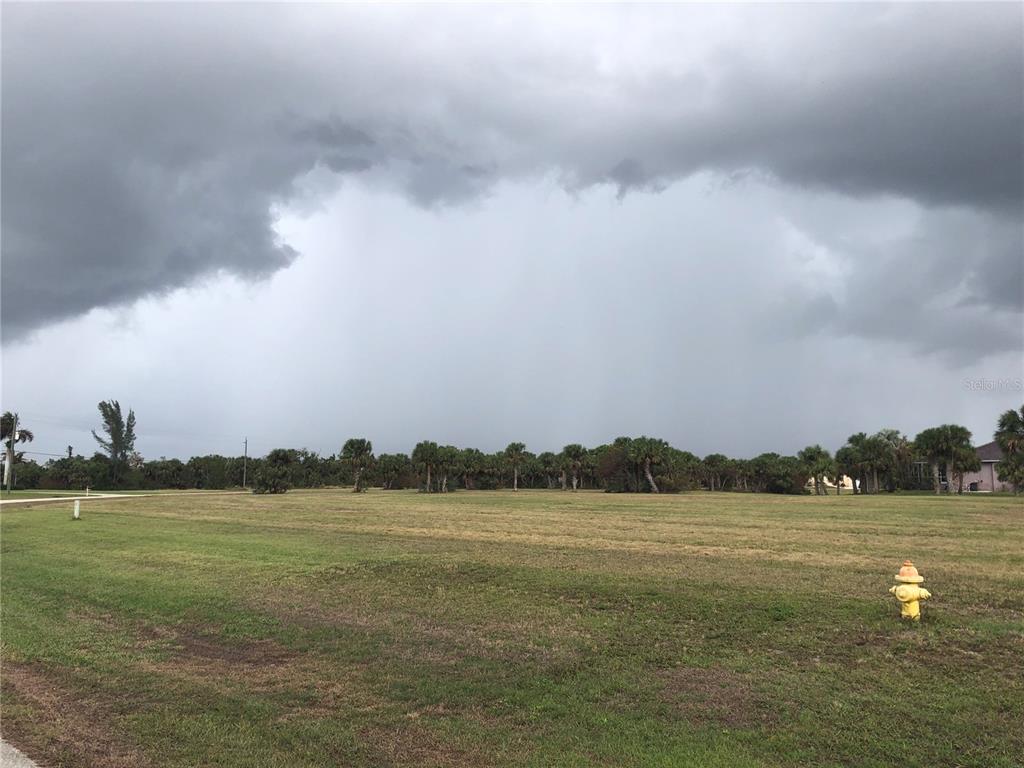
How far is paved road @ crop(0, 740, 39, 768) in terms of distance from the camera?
620cm

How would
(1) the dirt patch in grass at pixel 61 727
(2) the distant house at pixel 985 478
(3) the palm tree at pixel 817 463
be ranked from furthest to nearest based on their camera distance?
(2) the distant house at pixel 985 478
(3) the palm tree at pixel 817 463
(1) the dirt patch in grass at pixel 61 727

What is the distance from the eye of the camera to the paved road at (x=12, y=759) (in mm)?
6199

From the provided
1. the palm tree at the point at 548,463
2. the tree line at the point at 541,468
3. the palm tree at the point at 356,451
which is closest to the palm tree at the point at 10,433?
the tree line at the point at 541,468

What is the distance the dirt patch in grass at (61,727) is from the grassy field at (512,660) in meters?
0.04

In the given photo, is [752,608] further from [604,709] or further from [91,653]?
[91,653]

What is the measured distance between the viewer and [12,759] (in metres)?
6.35

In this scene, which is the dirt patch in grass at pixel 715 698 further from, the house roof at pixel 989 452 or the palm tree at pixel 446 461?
the house roof at pixel 989 452

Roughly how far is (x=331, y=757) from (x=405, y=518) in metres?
30.9

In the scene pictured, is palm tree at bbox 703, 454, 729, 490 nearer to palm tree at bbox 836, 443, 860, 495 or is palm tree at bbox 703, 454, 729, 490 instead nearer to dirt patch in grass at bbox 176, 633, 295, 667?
palm tree at bbox 836, 443, 860, 495

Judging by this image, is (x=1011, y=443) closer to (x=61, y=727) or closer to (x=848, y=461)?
(x=848, y=461)

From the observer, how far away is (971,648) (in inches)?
381

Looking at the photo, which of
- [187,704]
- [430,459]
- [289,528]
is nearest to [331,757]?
[187,704]

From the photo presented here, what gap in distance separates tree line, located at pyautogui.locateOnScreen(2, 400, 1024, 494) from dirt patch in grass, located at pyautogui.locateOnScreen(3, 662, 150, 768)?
7845 cm

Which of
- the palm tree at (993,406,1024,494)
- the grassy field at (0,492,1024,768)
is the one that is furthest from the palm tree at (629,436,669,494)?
→ the grassy field at (0,492,1024,768)
